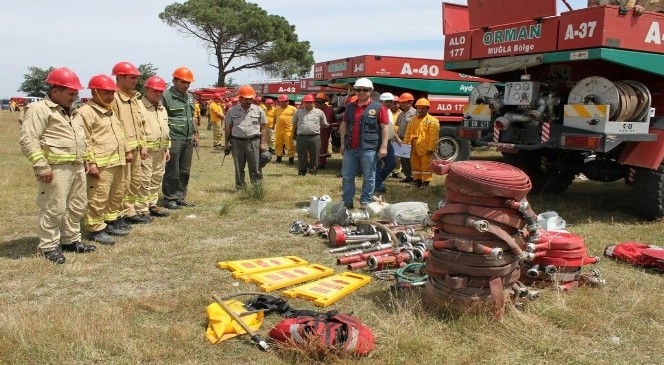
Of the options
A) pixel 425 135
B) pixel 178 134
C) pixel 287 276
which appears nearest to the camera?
pixel 287 276

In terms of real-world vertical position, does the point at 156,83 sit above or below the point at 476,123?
above

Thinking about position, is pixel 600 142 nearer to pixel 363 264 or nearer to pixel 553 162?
pixel 553 162

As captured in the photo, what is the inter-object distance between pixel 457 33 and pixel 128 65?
15.8 feet

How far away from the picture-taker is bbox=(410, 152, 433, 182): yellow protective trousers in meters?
9.55

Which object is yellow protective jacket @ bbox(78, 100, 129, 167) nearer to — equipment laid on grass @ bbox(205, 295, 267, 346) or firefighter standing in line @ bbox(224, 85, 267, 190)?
equipment laid on grass @ bbox(205, 295, 267, 346)

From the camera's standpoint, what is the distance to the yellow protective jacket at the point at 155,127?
6.77 meters

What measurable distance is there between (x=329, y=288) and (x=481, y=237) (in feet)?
4.28

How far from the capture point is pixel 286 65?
4306cm

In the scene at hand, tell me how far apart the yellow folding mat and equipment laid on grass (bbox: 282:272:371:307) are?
129 millimetres

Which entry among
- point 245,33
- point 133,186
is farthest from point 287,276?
point 245,33

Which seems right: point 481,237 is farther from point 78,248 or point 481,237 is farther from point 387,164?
point 387,164

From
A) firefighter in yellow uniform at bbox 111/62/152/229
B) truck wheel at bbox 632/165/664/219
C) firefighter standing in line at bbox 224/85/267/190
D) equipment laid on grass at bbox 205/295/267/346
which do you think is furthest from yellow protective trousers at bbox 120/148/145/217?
truck wheel at bbox 632/165/664/219

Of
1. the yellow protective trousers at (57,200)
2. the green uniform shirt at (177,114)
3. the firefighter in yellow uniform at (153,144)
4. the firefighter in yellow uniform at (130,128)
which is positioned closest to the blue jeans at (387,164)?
the green uniform shirt at (177,114)

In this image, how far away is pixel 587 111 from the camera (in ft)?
21.7
